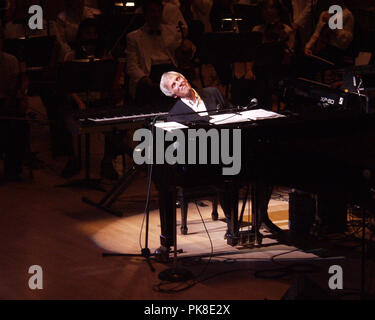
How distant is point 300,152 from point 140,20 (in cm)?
414

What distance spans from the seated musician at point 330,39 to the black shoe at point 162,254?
3.76 meters

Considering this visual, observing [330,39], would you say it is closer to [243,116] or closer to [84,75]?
[84,75]

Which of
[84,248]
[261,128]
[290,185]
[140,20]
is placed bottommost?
[84,248]

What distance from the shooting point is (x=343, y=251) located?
4961 millimetres

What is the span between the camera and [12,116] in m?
6.93

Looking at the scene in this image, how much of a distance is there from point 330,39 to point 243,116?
368cm

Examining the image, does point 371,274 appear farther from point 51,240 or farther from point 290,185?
point 51,240

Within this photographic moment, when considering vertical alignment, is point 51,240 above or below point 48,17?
below

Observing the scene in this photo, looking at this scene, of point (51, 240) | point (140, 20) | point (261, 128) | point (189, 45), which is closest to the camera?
point (261, 128)

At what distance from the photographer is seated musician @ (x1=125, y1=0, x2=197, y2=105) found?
7113mm

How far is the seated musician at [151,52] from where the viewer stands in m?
7.11

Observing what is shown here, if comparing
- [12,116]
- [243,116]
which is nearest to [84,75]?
[12,116]

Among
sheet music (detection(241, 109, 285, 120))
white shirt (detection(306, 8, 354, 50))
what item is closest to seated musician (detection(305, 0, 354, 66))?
white shirt (detection(306, 8, 354, 50))
